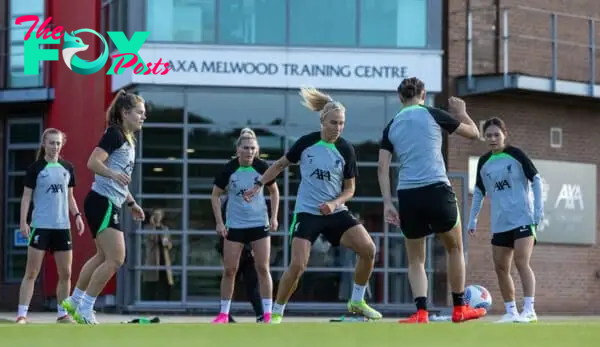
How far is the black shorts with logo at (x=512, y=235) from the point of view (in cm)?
1272

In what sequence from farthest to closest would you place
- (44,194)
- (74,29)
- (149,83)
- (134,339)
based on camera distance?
(74,29) < (149,83) < (44,194) < (134,339)

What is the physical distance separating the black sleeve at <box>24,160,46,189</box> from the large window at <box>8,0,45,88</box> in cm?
1134

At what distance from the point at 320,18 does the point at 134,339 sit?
14.0 metres

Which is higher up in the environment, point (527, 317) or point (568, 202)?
point (568, 202)

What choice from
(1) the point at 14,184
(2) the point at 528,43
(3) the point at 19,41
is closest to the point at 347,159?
(2) the point at 528,43

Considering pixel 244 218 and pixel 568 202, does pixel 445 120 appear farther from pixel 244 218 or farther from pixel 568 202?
pixel 568 202

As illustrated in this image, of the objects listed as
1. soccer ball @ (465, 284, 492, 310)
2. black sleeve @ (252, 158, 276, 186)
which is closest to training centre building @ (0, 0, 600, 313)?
soccer ball @ (465, 284, 492, 310)

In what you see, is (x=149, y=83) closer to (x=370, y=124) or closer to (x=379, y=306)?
(x=370, y=124)

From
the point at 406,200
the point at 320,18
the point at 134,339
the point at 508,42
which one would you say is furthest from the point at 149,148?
the point at 134,339

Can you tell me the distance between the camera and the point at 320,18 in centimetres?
2122

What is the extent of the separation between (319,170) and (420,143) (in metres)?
1.19

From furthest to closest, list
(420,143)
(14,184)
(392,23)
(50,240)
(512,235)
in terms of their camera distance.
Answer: (14,184) → (392,23) → (50,240) → (512,235) → (420,143)

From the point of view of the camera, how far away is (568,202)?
23.4m

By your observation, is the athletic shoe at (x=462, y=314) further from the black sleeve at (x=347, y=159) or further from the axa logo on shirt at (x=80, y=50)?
the axa logo on shirt at (x=80, y=50)
